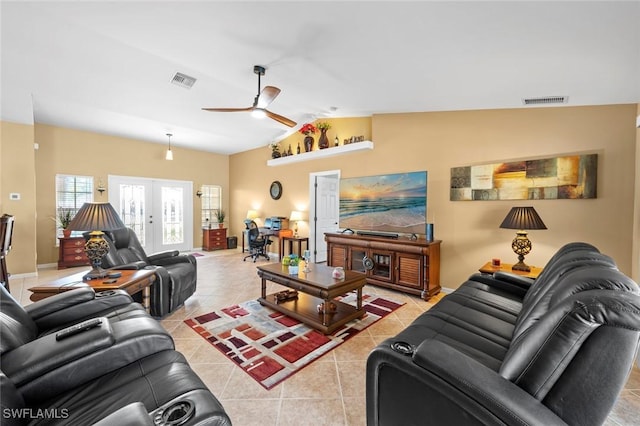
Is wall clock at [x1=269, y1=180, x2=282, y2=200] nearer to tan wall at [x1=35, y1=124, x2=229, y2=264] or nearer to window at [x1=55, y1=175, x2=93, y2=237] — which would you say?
tan wall at [x1=35, y1=124, x2=229, y2=264]

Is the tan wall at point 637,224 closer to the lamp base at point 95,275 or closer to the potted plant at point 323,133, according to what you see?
the potted plant at point 323,133

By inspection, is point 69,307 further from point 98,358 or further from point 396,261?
Answer: point 396,261

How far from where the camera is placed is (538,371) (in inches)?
39.0

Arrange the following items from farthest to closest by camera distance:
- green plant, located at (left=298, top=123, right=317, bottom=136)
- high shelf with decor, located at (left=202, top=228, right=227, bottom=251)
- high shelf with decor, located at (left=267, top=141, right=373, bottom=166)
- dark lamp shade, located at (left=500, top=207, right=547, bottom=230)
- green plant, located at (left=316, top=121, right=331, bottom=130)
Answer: high shelf with decor, located at (left=202, top=228, right=227, bottom=251) → green plant, located at (left=298, top=123, right=317, bottom=136) → green plant, located at (left=316, top=121, right=331, bottom=130) → high shelf with decor, located at (left=267, top=141, right=373, bottom=166) → dark lamp shade, located at (left=500, top=207, right=547, bottom=230)

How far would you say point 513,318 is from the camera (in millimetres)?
1972

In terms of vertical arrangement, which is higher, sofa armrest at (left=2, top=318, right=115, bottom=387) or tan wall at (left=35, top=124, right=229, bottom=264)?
tan wall at (left=35, top=124, right=229, bottom=264)

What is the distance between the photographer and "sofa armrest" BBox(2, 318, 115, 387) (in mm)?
1145

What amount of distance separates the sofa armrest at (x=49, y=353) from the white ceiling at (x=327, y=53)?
248cm

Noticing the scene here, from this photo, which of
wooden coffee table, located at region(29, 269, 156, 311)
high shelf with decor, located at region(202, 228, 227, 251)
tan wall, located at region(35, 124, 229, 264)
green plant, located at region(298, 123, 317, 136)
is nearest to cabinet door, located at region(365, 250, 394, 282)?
green plant, located at region(298, 123, 317, 136)

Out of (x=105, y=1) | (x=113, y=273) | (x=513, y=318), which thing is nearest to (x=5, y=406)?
(x=113, y=273)

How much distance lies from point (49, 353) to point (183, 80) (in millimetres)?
3837

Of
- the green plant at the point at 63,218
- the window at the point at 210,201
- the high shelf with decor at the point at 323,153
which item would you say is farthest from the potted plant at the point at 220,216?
the green plant at the point at 63,218

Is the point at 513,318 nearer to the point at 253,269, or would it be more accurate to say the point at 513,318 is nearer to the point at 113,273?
the point at 113,273

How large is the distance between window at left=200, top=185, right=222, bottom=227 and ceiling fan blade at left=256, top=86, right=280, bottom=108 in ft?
17.8
